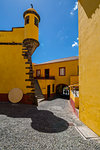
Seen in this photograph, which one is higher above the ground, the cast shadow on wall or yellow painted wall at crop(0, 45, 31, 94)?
the cast shadow on wall

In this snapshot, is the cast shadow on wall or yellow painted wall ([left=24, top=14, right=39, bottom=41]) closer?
the cast shadow on wall

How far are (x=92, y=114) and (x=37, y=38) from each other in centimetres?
778

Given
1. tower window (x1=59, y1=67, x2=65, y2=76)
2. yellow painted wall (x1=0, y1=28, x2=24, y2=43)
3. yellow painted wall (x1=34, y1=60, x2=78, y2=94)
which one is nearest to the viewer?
yellow painted wall (x1=0, y1=28, x2=24, y2=43)

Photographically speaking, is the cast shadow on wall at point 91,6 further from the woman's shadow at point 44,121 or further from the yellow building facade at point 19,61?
the woman's shadow at point 44,121

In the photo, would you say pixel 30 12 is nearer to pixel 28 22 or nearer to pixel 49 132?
pixel 28 22

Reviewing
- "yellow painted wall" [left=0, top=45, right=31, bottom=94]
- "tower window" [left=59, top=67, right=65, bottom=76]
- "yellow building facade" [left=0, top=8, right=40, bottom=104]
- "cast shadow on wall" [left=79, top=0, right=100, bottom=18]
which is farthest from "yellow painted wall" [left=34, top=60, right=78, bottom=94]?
"cast shadow on wall" [left=79, top=0, right=100, bottom=18]

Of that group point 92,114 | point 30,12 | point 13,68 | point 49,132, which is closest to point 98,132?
point 92,114

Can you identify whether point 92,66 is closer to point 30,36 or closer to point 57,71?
point 30,36

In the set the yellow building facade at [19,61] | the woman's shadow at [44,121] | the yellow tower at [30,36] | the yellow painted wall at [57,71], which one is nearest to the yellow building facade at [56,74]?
the yellow painted wall at [57,71]

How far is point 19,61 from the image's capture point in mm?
7668

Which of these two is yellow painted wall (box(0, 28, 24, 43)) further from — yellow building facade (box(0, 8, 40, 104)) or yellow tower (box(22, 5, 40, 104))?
yellow tower (box(22, 5, 40, 104))

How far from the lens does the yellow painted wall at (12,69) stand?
749cm

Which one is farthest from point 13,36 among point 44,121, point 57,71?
point 57,71

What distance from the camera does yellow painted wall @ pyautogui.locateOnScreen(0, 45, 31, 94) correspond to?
24.6 feet
